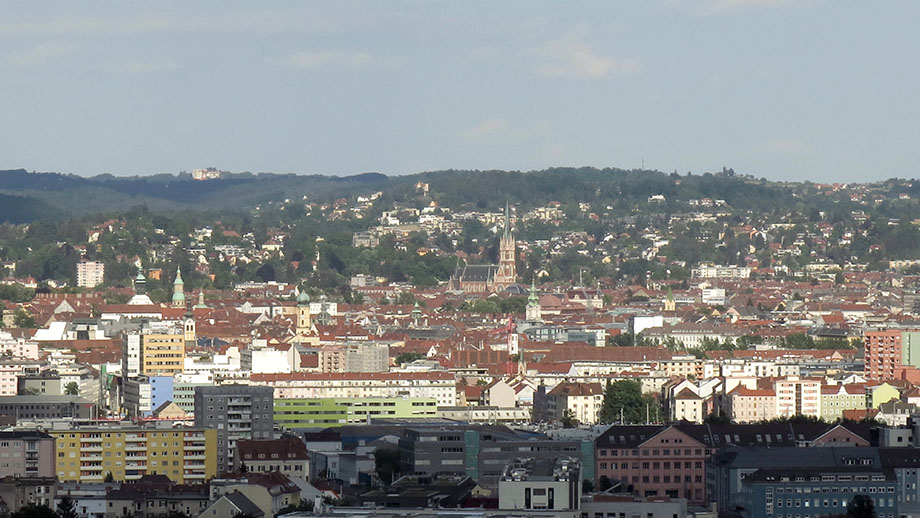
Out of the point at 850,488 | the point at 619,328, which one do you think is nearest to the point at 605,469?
the point at 850,488

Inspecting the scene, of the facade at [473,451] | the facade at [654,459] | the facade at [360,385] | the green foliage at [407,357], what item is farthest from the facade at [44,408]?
the green foliage at [407,357]

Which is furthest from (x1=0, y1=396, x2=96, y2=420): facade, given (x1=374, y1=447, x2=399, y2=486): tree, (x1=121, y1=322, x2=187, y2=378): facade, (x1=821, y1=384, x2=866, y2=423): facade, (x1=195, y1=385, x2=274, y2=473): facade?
(x1=821, y1=384, x2=866, y2=423): facade

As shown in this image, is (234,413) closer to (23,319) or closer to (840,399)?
(840,399)

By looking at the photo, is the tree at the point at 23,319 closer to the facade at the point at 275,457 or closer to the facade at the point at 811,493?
the facade at the point at 275,457

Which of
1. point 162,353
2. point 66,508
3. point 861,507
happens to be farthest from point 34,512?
point 162,353

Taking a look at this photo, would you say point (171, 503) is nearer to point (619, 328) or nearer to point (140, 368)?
point (140, 368)

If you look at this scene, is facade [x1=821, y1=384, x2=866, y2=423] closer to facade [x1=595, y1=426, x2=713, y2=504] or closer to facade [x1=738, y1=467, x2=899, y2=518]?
facade [x1=595, y1=426, x2=713, y2=504]
